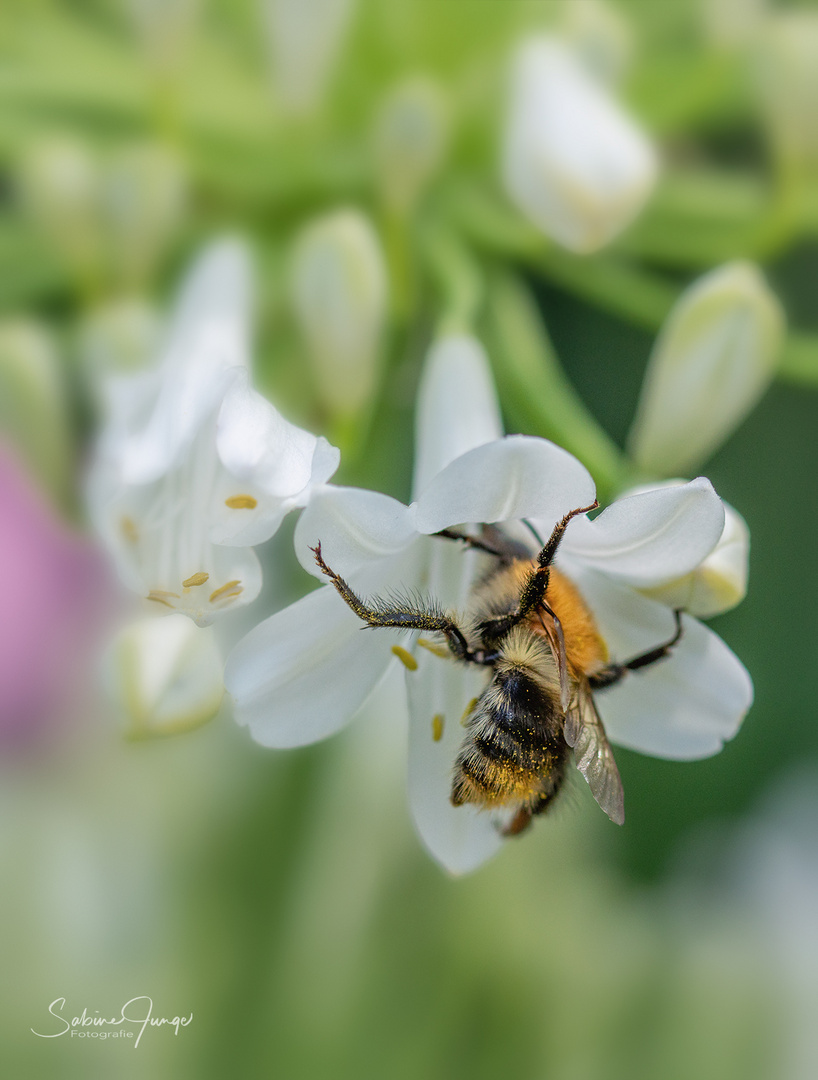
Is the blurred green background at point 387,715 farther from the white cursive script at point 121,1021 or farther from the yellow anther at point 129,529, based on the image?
the yellow anther at point 129,529

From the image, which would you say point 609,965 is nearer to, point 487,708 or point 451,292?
point 487,708

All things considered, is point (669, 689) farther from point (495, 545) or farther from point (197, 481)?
point (197, 481)

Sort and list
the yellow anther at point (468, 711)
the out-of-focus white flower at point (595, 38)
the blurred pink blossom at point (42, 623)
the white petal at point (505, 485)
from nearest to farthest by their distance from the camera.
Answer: the white petal at point (505, 485) < the yellow anther at point (468, 711) < the out-of-focus white flower at point (595, 38) < the blurred pink blossom at point (42, 623)

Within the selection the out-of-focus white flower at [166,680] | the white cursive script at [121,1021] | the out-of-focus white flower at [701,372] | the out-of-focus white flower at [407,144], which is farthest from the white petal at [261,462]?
the white cursive script at [121,1021]

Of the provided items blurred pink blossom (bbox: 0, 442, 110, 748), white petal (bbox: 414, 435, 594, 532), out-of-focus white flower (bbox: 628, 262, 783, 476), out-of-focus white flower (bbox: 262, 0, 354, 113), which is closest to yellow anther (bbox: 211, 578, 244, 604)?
white petal (bbox: 414, 435, 594, 532)

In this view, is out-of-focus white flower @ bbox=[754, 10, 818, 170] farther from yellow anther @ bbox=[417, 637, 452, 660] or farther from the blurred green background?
yellow anther @ bbox=[417, 637, 452, 660]

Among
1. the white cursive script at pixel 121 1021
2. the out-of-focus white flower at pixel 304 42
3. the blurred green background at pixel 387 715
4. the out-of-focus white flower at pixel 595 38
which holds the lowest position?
the white cursive script at pixel 121 1021

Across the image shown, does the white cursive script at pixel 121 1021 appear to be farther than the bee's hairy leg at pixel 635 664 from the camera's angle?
Yes
